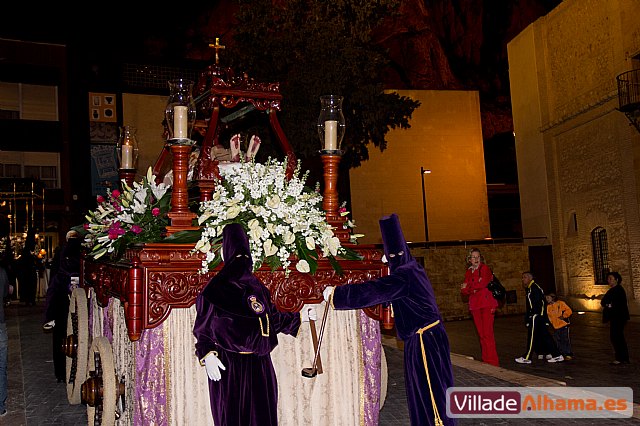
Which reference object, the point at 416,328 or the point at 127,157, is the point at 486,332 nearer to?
the point at 416,328

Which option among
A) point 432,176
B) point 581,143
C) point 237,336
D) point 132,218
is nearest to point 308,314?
point 237,336

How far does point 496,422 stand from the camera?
5.81 metres

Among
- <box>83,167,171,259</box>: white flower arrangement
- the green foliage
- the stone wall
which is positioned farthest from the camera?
the stone wall

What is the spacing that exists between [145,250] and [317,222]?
4.30 ft

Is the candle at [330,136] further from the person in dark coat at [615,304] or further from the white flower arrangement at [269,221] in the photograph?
the person in dark coat at [615,304]

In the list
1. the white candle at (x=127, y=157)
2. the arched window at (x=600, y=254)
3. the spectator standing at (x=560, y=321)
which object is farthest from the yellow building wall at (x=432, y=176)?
the white candle at (x=127, y=157)

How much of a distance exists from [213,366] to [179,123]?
190cm

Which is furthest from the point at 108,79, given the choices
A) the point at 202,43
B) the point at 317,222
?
the point at 317,222

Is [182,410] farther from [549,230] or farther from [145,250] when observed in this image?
[549,230]

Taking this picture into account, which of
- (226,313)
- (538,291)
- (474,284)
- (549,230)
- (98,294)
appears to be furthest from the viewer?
(549,230)

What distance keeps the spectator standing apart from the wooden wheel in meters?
10.1

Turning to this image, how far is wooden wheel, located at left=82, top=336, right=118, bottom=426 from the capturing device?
444cm

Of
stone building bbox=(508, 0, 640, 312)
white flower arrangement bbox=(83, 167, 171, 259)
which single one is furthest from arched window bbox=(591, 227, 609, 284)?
white flower arrangement bbox=(83, 167, 171, 259)

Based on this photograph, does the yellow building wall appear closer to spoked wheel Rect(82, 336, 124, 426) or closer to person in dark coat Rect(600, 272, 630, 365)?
person in dark coat Rect(600, 272, 630, 365)
